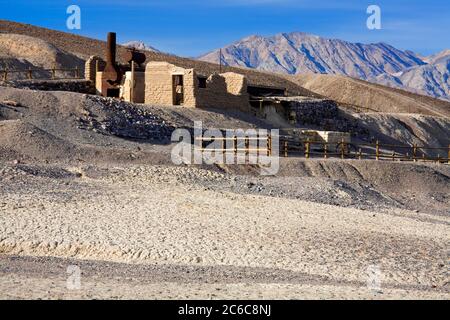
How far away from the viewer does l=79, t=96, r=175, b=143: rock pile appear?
31078mm

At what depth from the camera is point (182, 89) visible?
3722cm

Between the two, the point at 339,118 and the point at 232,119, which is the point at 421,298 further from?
the point at 339,118

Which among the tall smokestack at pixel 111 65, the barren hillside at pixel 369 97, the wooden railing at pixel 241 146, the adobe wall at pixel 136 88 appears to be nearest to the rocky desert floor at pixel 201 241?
the wooden railing at pixel 241 146

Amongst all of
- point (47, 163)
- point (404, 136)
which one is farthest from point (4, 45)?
point (47, 163)

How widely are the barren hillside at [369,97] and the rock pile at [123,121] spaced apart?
48.8m

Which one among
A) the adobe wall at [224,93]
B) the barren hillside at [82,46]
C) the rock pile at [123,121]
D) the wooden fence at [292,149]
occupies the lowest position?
the wooden fence at [292,149]

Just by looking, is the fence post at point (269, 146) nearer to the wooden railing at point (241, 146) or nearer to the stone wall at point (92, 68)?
the wooden railing at point (241, 146)

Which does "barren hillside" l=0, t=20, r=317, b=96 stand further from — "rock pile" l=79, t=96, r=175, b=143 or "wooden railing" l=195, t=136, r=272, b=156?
"wooden railing" l=195, t=136, r=272, b=156

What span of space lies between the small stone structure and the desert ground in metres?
6.72

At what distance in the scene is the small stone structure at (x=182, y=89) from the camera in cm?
3644

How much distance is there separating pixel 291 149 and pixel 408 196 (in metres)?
6.62

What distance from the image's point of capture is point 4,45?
57344 millimetres

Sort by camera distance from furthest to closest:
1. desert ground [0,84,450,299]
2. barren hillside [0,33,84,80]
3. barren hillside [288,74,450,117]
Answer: barren hillside [288,74,450,117]
barren hillside [0,33,84,80]
desert ground [0,84,450,299]

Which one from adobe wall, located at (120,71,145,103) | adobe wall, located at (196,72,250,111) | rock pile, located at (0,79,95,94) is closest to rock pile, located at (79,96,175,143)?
adobe wall, located at (196,72,250,111)
